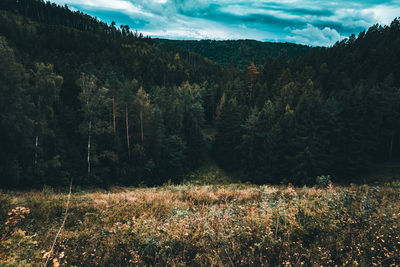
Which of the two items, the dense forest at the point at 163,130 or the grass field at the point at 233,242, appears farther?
the dense forest at the point at 163,130

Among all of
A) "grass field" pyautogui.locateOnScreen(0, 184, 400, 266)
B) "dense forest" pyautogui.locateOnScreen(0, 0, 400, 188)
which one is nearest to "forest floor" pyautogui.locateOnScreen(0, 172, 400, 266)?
"grass field" pyautogui.locateOnScreen(0, 184, 400, 266)

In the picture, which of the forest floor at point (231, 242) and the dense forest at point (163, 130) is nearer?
the forest floor at point (231, 242)

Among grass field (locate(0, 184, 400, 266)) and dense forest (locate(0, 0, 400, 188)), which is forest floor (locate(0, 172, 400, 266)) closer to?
grass field (locate(0, 184, 400, 266))

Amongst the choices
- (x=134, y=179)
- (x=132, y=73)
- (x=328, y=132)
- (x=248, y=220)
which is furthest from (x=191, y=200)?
(x=132, y=73)

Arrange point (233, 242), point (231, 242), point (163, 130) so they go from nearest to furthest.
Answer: point (233, 242) < point (231, 242) < point (163, 130)

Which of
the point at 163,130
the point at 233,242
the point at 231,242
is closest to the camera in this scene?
the point at 233,242

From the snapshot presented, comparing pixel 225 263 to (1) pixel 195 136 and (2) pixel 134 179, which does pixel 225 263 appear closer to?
(2) pixel 134 179

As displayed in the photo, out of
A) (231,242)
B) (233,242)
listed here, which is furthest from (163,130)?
(233,242)

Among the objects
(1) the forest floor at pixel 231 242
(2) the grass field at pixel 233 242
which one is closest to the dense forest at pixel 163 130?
(2) the grass field at pixel 233 242

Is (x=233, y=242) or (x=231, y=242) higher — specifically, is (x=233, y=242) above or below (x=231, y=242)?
above

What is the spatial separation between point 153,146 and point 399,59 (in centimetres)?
7076

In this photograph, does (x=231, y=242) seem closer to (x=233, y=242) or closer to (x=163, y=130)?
(x=233, y=242)

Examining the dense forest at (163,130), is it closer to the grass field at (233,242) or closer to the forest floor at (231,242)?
the grass field at (233,242)

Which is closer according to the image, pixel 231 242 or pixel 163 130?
pixel 231 242
